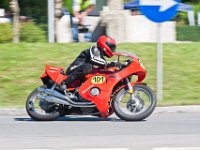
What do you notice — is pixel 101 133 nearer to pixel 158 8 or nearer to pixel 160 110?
pixel 160 110

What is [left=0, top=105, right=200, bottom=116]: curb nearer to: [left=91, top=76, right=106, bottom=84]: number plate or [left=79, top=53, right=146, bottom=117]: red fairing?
[left=79, top=53, right=146, bottom=117]: red fairing

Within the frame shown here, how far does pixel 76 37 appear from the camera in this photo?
19484 millimetres

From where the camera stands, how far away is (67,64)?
1655cm

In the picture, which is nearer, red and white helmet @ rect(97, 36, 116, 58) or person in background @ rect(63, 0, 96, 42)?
red and white helmet @ rect(97, 36, 116, 58)

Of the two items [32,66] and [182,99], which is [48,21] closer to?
[32,66]

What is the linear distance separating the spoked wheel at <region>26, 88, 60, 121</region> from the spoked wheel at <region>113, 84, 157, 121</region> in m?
1.02

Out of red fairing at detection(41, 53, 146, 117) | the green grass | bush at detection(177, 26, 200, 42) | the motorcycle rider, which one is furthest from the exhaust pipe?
bush at detection(177, 26, 200, 42)

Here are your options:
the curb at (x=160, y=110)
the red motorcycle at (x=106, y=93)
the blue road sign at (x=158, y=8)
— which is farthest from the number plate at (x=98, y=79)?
the blue road sign at (x=158, y=8)

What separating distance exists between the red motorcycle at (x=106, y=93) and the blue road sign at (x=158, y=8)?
225cm

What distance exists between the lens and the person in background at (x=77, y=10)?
1945 cm

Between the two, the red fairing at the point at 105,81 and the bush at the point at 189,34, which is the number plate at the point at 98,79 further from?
the bush at the point at 189,34

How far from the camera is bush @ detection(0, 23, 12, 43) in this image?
60.6 ft

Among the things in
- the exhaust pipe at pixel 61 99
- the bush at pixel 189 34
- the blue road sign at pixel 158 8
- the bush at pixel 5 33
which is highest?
the blue road sign at pixel 158 8

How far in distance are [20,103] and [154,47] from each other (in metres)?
4.89
